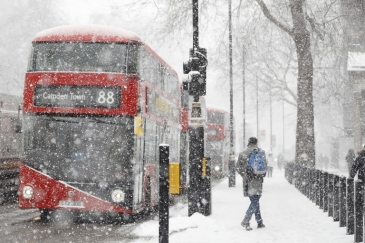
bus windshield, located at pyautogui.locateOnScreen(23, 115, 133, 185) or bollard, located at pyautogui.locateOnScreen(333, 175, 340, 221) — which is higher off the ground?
bus windshield, located at pyautogui.locateOnScreen(23, 115, 133, 185)

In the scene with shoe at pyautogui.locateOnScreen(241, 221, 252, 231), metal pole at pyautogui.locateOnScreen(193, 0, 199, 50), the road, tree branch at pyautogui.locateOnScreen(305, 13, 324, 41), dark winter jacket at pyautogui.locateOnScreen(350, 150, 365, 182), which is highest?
tree branch at pyautogui.locateOnScreen(305, 13, 324, 41)

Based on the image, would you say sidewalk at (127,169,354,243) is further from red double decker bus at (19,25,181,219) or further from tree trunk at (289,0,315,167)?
tree trunk at (289,0,315,167)

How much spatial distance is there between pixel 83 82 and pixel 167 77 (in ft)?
15.0

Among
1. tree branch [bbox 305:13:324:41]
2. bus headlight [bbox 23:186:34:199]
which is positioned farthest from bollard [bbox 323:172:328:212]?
tree branch [bbox 305:13:324:41]

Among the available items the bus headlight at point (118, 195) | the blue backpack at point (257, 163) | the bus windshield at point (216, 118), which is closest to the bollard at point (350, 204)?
the blue backpack at point (257, 163)

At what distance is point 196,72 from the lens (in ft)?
43.4

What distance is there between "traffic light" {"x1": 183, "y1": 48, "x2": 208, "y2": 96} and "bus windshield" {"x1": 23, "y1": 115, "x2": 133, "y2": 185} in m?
1.50

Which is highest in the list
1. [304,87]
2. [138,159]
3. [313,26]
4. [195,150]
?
[313,26]

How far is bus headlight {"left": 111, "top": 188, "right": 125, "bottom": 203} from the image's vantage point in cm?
1259

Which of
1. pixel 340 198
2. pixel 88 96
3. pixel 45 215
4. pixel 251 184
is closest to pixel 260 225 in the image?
pixel 251 184

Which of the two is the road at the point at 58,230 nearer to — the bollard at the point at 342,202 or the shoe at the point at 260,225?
the shoe at the point at 260,225

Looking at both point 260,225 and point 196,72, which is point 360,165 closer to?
point 260,225

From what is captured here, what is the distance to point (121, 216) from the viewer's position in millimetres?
14008

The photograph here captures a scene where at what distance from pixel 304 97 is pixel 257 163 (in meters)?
13.4
